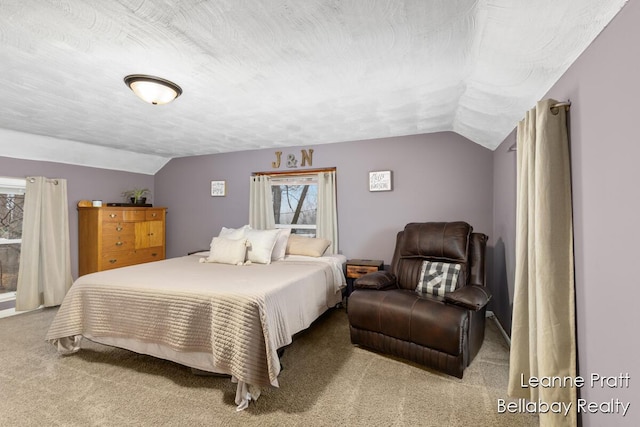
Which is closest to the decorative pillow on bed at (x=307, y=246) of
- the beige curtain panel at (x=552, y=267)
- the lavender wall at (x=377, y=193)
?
the lavender wall at (x=377, y=193)

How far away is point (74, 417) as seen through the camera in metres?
1.82

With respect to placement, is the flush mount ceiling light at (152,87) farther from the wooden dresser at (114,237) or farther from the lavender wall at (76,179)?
the lavender wall at (76,179)

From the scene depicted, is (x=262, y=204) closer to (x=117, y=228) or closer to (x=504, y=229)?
(x=117, y=228)

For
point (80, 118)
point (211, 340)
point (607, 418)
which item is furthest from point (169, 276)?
point (607, 418)

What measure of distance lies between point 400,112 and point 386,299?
5.88ft

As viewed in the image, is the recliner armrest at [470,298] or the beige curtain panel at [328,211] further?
the beige curtain panel at [328,211]

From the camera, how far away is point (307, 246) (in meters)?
3.78

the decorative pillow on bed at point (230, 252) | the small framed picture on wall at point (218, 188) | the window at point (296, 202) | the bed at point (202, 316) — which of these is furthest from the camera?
the small framed picture on wall at point (218, 188)

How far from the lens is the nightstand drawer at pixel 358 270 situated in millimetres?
3537

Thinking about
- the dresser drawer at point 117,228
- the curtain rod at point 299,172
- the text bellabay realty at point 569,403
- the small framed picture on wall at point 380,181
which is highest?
the curtain rod at point 299,172

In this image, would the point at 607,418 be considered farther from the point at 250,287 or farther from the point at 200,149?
the point at 200,149

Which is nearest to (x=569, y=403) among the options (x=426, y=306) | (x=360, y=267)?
(x=426, y=306)

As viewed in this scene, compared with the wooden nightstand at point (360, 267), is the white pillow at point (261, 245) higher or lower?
higher

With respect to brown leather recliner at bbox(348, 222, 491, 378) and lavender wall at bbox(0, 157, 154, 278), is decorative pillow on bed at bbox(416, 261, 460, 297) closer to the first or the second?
brown leather recliner at bbox(348, 222, 491, 378)
